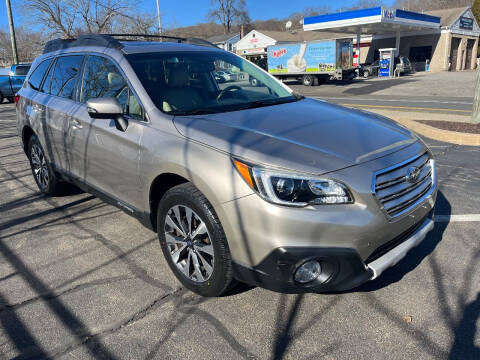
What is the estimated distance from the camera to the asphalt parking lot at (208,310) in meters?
2.41

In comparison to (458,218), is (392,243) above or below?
above

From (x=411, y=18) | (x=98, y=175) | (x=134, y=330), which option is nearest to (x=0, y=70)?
(x=98, y=175)

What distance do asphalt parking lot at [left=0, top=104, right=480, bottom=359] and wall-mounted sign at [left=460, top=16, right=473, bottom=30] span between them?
44512mm

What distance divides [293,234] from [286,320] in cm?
71

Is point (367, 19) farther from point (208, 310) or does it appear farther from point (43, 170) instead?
point (208, 310)

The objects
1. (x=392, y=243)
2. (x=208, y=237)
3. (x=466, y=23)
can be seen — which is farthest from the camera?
(x=466, y=23)

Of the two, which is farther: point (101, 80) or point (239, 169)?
point (101, 80)

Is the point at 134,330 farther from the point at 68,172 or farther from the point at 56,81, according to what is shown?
the point at 56,81

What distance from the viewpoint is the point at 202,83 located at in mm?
3666

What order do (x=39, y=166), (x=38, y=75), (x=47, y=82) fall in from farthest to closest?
1. (x=39, y=166)
2. (x=38, y=75)
3. (x=47, y=82)

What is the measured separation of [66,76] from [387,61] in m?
33.0

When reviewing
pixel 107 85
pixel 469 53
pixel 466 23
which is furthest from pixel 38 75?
pixel 469 53

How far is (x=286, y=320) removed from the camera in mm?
2641

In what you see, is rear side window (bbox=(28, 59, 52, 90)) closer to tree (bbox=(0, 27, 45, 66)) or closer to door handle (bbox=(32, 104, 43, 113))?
door handle (bbox=(32, 104, 43, 113))
